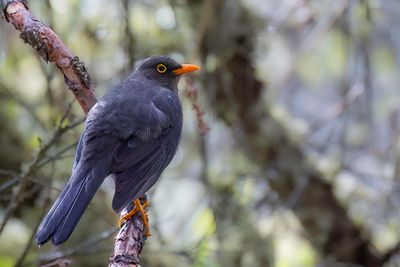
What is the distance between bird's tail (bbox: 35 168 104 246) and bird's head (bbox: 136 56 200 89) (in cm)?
163

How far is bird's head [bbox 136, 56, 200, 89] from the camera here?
21.0 feet

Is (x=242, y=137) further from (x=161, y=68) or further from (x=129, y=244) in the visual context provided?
(x=129, y=244)

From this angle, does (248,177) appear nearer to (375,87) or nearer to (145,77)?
(145,77)

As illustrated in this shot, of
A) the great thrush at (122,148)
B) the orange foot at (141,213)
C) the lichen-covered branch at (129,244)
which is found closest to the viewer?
the lichen-covered branch at (129,244)

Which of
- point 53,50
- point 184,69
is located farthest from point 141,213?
point 184,69

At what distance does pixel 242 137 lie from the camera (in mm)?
8367

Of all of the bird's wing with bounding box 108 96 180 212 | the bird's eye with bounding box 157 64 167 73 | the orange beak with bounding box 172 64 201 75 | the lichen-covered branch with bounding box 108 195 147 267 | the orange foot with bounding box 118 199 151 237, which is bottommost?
the lichen-covered branch with bounding box 108 195 147 267

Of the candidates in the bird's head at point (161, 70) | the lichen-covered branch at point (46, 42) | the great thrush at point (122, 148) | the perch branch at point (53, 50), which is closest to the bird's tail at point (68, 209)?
the great thrush at point (122, 148)

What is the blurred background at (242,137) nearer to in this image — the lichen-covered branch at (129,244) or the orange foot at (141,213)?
the orange foot at (141,213)

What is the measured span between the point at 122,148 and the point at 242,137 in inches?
129

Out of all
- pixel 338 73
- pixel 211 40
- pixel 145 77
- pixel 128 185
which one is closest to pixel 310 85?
pixel 338 73

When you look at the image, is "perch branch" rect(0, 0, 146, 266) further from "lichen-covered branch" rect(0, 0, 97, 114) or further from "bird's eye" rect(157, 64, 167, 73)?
"bird's eye" rect(157, 64, 167, 73)

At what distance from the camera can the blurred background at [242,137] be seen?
7.32 m

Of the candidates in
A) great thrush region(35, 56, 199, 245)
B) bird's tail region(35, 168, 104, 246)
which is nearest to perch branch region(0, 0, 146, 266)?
great thrush region(35, 56, 199, 245)
